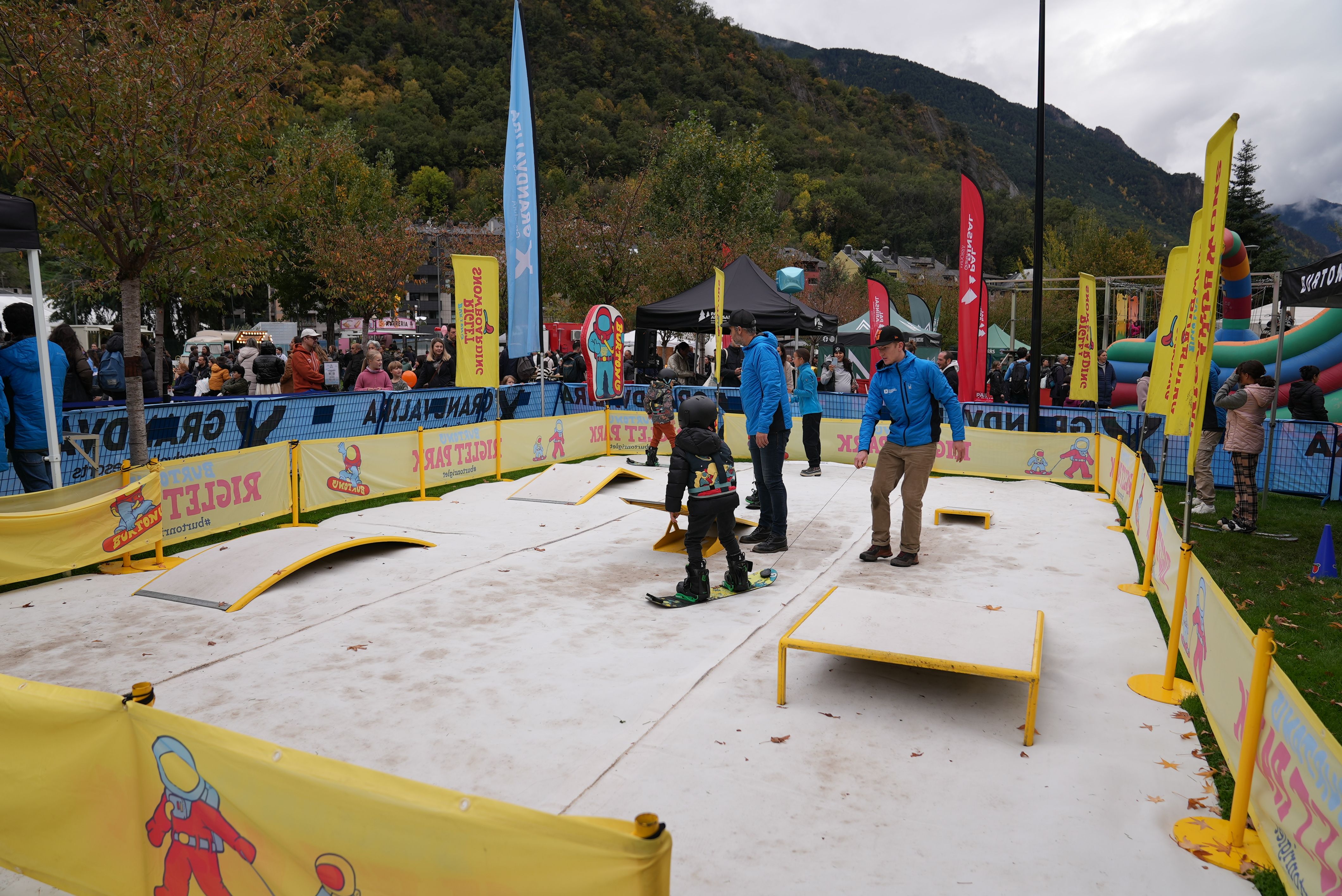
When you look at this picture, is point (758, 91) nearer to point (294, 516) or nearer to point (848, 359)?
point (848, 359)

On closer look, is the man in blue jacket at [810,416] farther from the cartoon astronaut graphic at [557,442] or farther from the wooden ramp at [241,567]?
the wooden ramp at [241,567]

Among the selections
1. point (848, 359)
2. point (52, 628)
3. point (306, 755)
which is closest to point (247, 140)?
point (52, 628)

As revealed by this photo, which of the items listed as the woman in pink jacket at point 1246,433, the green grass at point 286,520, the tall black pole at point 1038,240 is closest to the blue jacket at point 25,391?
the green grass at point 286,520

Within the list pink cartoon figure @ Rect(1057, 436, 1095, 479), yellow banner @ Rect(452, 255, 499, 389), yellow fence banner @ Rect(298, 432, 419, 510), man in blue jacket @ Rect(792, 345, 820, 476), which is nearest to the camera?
yellow fence banner @ Rect(298, 432, 419, 510)

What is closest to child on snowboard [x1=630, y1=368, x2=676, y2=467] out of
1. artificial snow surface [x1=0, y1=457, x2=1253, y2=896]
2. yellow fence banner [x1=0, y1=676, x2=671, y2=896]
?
artificial snow surface [x1=0, y1=457, x2=1253, y2=896]

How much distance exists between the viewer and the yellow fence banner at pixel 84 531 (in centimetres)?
641

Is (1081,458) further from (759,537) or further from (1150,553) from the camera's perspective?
(759,537)

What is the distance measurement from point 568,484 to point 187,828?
8530 millimetres

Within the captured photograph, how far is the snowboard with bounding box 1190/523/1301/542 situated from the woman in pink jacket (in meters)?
0.08

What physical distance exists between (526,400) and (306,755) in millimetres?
15112

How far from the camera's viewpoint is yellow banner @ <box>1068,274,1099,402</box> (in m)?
15.3

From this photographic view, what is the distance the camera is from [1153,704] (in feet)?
15.1

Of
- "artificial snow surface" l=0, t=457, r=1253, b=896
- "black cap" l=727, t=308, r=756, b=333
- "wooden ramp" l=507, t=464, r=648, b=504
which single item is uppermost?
"black cap" l=727, t=308, r=756, b=333

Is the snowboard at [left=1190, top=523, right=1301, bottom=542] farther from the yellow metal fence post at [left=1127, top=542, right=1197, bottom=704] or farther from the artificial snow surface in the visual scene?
the yellow metal fence post at [left=1127, top=542, right=1197, bottom=704]
